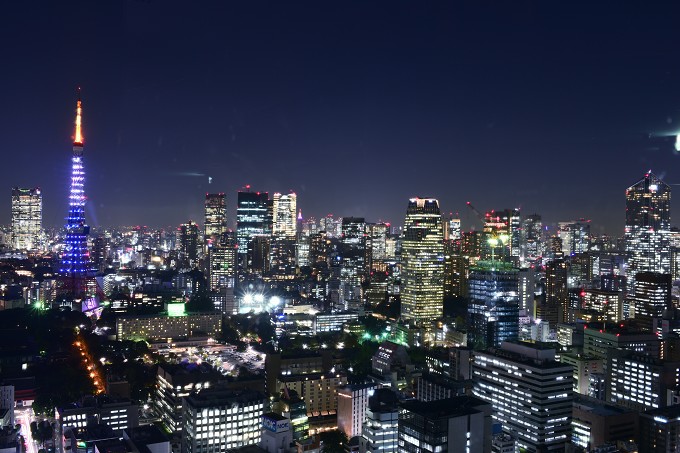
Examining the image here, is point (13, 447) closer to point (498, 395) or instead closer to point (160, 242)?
point (498, 395)

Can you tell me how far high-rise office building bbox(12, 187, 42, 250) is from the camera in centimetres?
3006

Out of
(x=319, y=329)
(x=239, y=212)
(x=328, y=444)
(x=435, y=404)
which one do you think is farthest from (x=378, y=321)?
(x=239, y=212)

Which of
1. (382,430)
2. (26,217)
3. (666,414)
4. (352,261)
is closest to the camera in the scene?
(382,430)

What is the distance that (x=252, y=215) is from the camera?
31.6 metres

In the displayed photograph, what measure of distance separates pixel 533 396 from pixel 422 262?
10.1 meters

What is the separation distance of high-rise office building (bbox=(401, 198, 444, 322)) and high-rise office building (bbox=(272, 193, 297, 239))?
578 inches

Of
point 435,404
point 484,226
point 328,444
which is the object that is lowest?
point 328,444

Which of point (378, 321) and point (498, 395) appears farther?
point (378, 321)

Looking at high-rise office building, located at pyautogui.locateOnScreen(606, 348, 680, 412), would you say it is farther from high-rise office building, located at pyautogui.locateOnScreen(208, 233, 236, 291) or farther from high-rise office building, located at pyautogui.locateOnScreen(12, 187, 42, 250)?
high-rise office building, located at pyautogui.locateOnScreen(12, 187, 42, 250)

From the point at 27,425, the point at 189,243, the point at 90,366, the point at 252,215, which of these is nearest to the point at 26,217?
the point at 189,243

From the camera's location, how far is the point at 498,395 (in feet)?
31.0

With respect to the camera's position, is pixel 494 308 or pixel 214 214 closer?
pixel 494 308

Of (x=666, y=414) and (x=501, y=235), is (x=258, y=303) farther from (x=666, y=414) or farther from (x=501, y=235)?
(x=666, y=414)

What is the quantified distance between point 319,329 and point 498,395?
8.96 m
